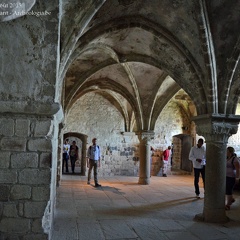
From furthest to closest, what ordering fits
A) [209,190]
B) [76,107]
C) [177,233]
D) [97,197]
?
[76,107] → [97,197] → [209,190] → [177,233]

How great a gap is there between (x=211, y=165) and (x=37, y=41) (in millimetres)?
3507

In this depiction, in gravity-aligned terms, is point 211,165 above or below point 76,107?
below

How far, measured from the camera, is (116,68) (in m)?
8.42

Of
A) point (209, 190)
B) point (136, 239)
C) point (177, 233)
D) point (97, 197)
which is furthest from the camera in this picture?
point (97, 197)

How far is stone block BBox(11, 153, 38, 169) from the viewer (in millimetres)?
3031

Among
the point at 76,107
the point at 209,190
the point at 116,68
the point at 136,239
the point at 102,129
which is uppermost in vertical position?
the point at 116,68

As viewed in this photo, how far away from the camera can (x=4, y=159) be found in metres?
3.02

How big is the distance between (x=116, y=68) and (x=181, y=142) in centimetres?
701

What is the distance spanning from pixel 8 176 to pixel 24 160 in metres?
0.23

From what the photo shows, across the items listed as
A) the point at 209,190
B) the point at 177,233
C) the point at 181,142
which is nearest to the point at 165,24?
the point at 209,190

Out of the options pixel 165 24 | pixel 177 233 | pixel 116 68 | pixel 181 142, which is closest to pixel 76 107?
pixel 116 68

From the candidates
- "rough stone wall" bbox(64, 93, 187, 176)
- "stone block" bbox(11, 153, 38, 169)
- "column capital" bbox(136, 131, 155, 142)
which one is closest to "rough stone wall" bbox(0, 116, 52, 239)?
"stone block" bbox(11, 153, 38, 169)

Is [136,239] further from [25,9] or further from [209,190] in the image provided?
[25,9]

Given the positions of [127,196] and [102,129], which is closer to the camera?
[127,196]
